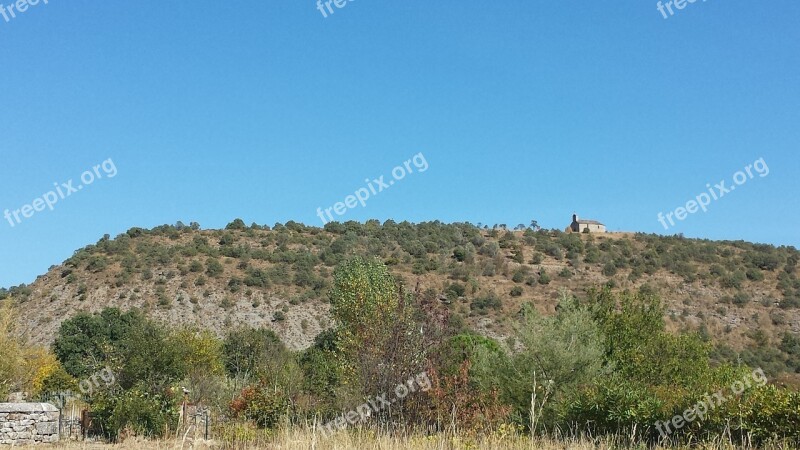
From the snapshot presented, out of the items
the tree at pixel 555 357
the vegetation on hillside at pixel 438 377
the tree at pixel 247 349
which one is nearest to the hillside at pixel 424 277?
the tree at pixel 247 349

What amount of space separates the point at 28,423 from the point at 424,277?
151ft

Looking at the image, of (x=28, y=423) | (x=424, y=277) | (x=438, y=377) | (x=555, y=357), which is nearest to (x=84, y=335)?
(x=424, y=277)

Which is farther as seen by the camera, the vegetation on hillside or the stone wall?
the stone wall

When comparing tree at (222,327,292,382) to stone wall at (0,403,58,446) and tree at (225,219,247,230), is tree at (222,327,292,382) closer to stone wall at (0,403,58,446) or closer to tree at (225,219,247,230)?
stone wall at (0,403,58,446)

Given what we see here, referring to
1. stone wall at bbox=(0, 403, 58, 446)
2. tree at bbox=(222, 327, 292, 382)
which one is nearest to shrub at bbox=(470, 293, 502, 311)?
tree at bbox=(222, 327, 292, 382)

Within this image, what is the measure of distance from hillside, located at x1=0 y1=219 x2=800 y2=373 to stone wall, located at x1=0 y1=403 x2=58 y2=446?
33.1m

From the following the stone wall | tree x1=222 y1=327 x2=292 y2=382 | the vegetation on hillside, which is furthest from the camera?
tree x1=222 y1=327 x2=292 y2=382

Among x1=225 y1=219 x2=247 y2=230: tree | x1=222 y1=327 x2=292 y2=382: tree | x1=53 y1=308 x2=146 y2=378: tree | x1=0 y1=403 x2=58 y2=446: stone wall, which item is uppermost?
x1=225 y1=219 x2=247 y2=230: tree

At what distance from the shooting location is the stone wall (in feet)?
66.7

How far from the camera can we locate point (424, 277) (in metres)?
65.1

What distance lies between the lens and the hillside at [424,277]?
57.4 m

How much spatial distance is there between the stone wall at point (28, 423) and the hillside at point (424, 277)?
108 feet

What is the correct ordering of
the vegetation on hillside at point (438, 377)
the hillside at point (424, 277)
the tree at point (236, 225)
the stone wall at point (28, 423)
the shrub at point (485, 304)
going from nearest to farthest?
the vegetation on hillside at point (438, 377), the stone wall at point (28, 423), the hillside at point (424, 277), the shrub at point (485, 304), the tree at point (236, 225)

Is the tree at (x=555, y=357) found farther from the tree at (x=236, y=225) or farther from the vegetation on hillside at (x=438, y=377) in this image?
the tree at (x=236, y=225)
